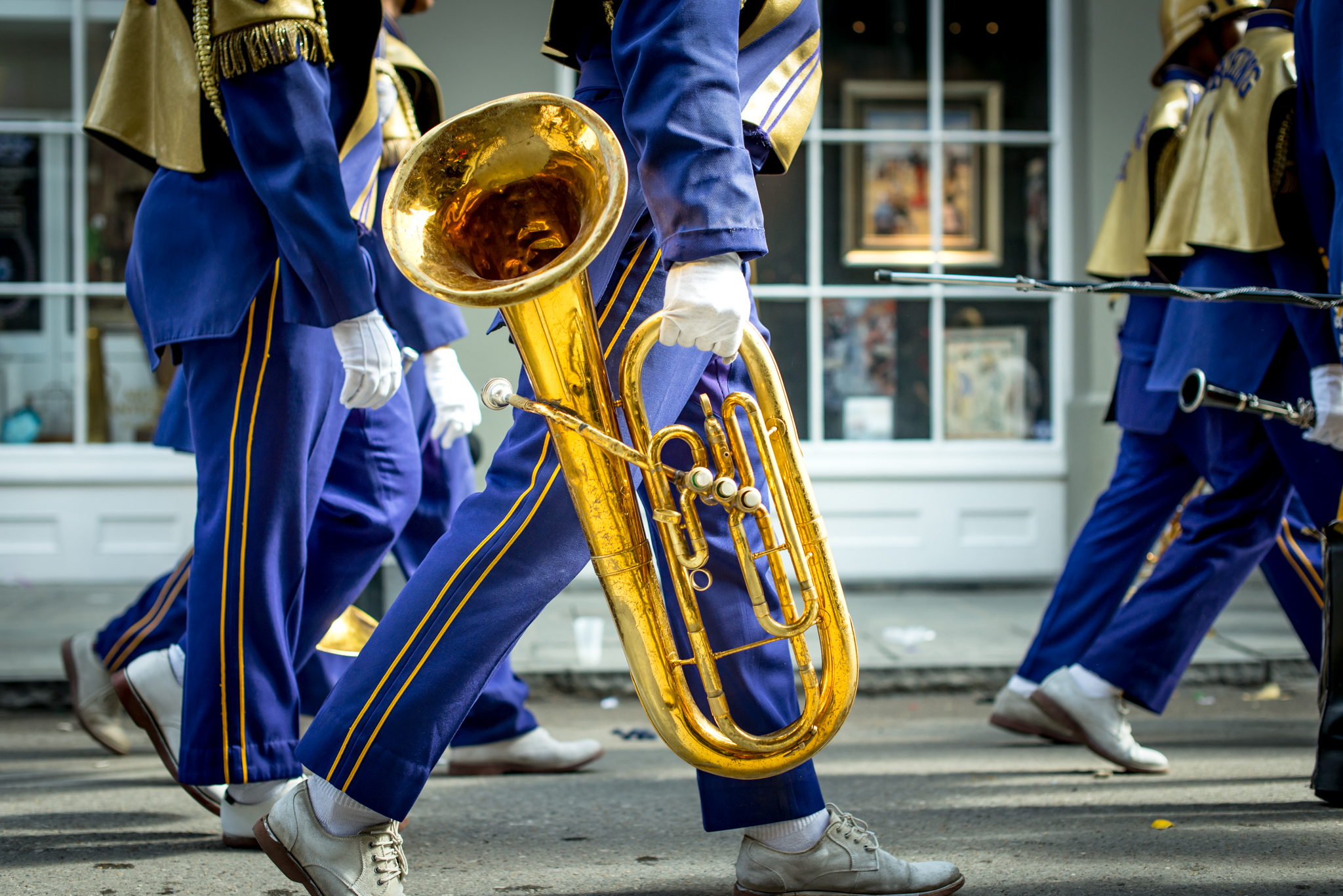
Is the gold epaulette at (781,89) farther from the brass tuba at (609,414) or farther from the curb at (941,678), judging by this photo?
the curb at (941,678)

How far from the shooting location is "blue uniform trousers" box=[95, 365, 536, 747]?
2.68 m

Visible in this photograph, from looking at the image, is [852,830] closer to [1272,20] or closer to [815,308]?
[1272,20]

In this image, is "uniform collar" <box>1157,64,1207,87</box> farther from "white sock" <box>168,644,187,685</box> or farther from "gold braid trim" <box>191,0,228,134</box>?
"white sock" <box>168,644,187,685</box>

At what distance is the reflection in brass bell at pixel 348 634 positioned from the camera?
2.75 meters

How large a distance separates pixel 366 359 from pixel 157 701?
917 millimetres

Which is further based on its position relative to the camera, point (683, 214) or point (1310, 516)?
point (1310, 516)

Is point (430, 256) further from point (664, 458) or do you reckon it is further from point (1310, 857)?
point (1310, 857)

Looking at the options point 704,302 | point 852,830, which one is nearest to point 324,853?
point 852,830

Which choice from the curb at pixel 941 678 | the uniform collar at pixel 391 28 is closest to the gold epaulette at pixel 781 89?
the uniform collar at pixel 391 28

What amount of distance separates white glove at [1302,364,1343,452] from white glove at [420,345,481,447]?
1769 mm

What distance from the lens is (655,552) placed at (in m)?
2.05

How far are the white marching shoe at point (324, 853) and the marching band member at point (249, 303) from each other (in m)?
0.42

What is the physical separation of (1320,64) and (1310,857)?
1468 mm

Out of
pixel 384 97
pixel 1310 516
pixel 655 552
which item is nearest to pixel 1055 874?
pixel 655 552
